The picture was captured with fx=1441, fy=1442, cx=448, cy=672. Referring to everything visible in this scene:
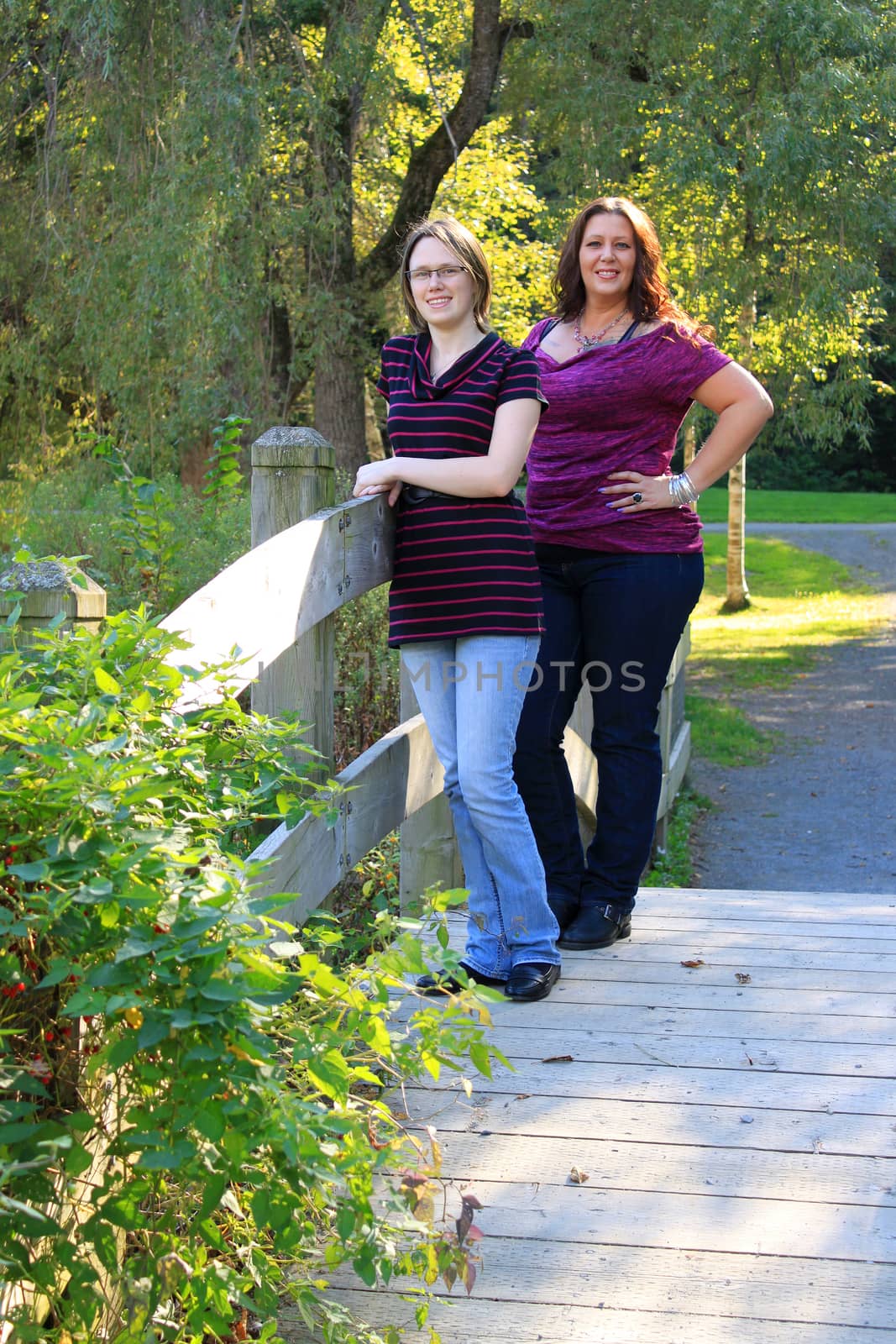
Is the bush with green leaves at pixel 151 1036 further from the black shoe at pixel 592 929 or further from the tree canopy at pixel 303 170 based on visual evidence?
the tree canopy at pixel 303 170

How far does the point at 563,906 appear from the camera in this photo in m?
3.61

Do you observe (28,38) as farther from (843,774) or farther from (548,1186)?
(548,1186)

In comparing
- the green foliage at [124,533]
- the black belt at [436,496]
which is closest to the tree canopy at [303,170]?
the green foliage at [124,533]

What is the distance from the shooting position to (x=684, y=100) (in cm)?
962

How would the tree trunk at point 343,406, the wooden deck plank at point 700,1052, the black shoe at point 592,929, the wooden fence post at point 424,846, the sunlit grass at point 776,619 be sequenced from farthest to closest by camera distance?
the sunlit grass at point 776,619
the tree trunk at point 343,406
the wooden fence post at point 424,846
the black shoe at point 592,929
the wooden deck plank at point 700,1052

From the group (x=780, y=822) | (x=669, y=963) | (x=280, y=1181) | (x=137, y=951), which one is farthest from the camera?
(x=780, y=822)

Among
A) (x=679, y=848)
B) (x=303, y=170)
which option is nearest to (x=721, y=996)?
(x=679, y=848)

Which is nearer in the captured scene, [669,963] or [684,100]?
[669,963]

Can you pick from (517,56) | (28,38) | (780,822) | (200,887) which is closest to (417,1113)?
(200,887)

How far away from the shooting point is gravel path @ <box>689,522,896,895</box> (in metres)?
7.35

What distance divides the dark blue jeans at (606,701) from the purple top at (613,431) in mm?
72

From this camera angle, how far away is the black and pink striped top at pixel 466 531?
3.03 meters

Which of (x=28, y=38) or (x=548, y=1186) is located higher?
(x=28, y=38)

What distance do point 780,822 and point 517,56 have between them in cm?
740
